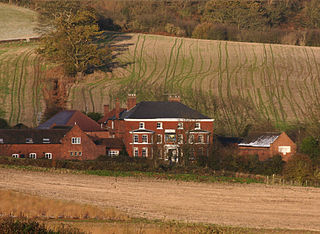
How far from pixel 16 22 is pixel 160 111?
81.3 meters

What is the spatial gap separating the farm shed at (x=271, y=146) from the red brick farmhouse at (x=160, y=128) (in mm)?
5401

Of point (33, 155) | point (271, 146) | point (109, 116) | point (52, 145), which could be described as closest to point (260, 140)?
point (271, 146)

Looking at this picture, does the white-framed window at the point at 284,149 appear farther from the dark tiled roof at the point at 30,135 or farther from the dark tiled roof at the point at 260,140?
the dark tiled roof at the point at 30,135

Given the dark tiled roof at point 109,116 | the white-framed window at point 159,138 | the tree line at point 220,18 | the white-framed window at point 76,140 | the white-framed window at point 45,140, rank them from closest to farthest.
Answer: the white-framed window at point 76,140, the white-framed window at point 45,140, the white-framed window at point 159,138, the dark tiled roof at point 109,116, the tree line at point 220,18

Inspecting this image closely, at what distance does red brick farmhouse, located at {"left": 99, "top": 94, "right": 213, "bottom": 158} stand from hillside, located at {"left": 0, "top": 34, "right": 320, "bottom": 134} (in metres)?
10.8

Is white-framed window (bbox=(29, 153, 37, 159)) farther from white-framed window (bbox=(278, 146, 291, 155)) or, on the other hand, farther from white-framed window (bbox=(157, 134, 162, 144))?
white-framed window (bbox=(278, 146, 291, 155))

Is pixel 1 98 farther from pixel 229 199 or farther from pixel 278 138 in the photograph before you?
pixel 229 199

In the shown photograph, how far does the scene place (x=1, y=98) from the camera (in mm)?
107750

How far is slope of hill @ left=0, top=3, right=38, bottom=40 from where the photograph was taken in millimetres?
146375

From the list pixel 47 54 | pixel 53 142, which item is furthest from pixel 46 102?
pixel 53 142

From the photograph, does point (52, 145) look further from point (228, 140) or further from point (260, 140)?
point (260, 140)

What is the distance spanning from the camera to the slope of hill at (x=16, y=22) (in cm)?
14638

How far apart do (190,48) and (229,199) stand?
3810 inches

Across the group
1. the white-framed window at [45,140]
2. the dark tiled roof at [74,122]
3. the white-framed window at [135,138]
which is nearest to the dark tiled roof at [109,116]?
the dark tiled roof at [74,122]
